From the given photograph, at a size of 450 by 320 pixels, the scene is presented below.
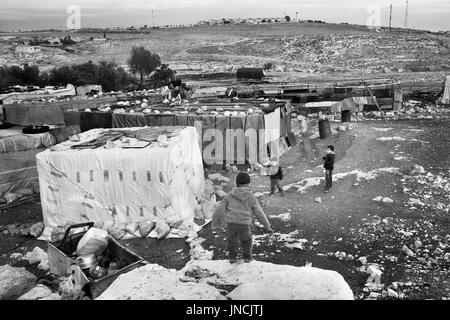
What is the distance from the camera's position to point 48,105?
14.0 meters

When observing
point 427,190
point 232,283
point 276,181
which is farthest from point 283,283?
point 427,190

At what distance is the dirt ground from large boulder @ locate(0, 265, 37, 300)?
0.83 m

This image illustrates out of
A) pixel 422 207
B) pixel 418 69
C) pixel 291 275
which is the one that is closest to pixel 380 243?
pixel 422 207

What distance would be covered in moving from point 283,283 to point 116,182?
4.84m

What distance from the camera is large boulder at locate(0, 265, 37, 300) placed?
17.7 feet

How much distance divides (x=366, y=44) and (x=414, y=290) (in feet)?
142

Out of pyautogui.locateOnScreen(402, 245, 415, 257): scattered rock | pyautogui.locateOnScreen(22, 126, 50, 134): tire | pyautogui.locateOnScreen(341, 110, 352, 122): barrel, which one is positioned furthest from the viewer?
pyautogui.locateOnScreen(341, 110, 352, 122): barrel

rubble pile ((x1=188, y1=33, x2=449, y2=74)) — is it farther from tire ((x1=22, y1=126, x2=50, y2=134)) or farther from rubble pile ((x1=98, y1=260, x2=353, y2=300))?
rubble pile ((x1=98, y1=260, x2=353, y2=300))

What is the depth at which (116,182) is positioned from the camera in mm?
7953

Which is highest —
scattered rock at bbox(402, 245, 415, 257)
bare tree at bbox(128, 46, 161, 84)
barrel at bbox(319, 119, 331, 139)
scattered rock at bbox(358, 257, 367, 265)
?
bare tree at bbox(128, 46, 161, 84)

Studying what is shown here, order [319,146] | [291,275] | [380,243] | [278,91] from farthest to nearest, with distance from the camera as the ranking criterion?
1. [278,91]
2. [319,146]
3. [380,243]
4. [291,275]

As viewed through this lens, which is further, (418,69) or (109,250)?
(418,69)

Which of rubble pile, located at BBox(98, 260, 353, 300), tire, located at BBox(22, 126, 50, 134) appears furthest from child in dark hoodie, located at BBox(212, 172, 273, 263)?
tire, located at BBox(22, 126, 50, 134)
